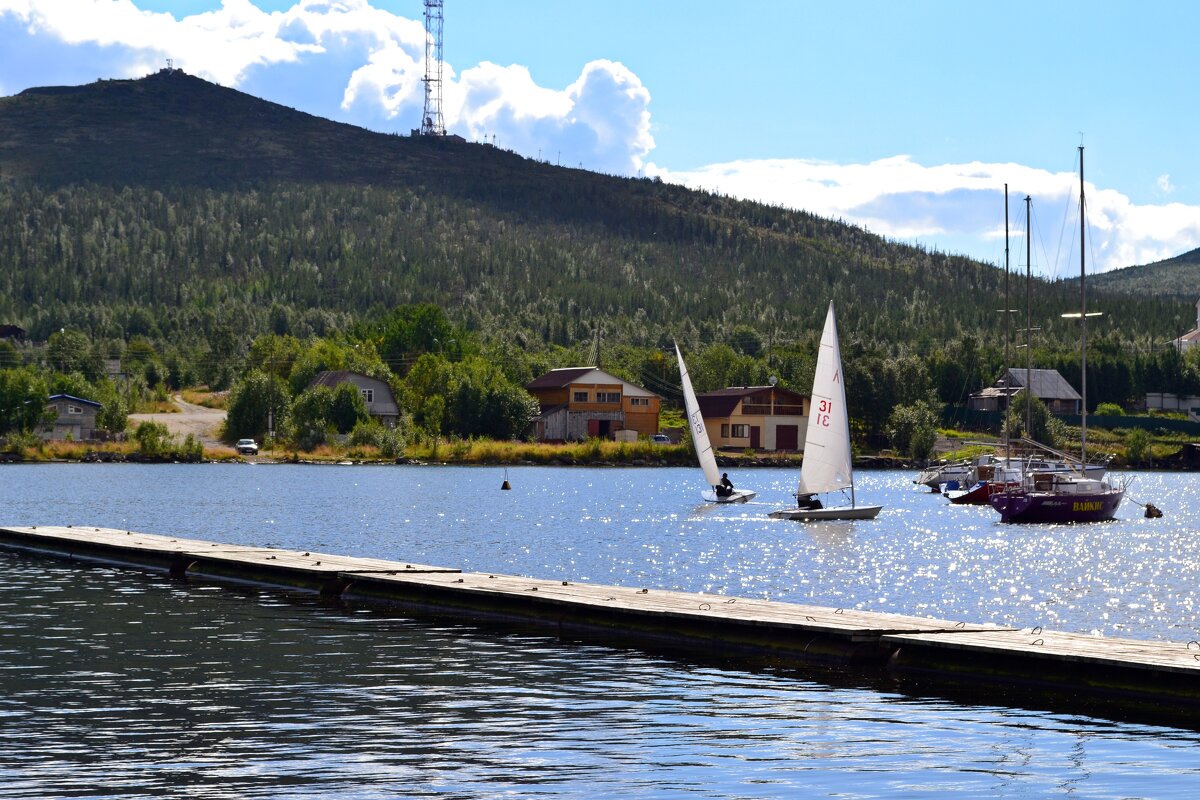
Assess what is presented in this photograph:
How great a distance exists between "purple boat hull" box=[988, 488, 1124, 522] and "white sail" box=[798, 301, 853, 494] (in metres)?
14.6

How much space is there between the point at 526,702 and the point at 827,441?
55043mm

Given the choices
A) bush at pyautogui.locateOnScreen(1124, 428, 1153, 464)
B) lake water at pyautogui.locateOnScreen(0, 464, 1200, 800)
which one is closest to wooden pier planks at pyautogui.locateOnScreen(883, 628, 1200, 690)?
lake water at pyautogui.locateOnScreen(0, 464, 1200, 800)

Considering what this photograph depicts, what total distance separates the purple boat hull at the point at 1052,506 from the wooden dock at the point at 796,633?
54890 millimetres

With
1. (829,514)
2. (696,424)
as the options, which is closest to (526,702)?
(829,514)

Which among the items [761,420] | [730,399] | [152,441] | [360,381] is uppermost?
[360,381]

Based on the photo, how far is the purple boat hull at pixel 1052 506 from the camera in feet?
303

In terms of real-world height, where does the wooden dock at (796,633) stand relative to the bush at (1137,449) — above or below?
below

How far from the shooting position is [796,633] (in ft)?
106

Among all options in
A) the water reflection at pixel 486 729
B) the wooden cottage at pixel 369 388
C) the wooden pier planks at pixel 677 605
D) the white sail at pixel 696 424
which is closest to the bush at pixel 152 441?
the wooden cottage at pixel 369 388

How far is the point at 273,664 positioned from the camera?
31.5 metres

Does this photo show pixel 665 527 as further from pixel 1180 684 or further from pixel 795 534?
pixel 1180 684

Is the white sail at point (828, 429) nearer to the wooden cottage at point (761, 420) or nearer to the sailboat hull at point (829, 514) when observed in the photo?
the sailboat hull at point (829, 514)

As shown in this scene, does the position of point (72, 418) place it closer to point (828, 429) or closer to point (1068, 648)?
point (828, 429)

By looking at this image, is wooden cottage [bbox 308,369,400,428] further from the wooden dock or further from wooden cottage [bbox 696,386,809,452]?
the wooden dock
